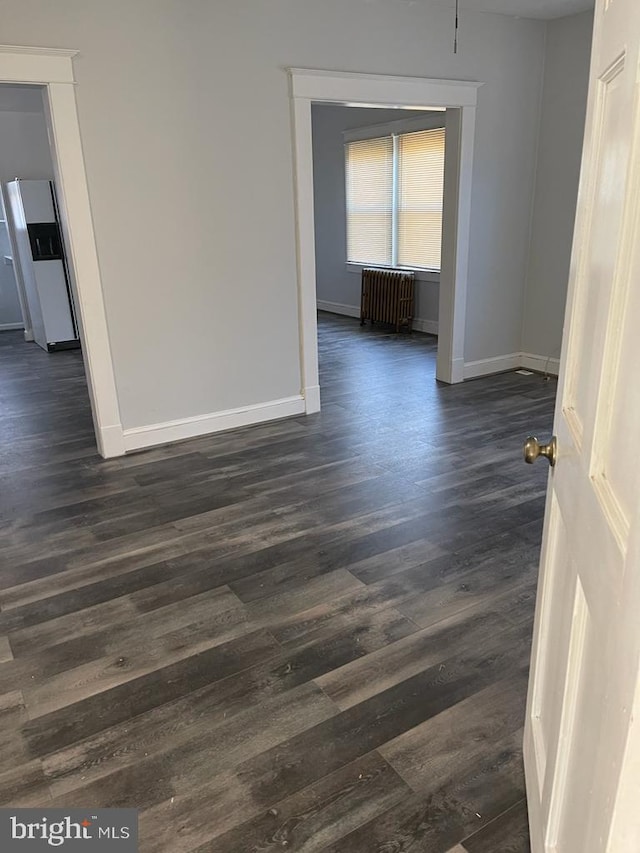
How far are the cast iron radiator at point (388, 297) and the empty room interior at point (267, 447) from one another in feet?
2.68

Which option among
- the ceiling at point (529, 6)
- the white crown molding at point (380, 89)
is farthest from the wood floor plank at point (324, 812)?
the ceiling at point (529, 6)

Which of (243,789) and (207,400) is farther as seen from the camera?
(207,400)

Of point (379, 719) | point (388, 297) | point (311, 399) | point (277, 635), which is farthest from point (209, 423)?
point (388, 297)

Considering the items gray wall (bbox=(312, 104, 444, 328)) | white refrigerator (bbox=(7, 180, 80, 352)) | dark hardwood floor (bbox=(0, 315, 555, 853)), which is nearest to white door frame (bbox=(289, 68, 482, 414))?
dark hardwood floor (bbox=(0, 315, 555, 853))

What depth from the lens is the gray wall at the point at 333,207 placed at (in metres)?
7.95

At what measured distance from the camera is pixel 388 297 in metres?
7.57

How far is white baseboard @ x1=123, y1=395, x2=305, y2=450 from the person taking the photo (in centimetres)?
407

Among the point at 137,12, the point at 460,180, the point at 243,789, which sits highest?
the point at 137,12

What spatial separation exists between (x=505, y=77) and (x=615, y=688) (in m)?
5.09

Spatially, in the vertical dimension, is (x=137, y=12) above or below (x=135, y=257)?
above

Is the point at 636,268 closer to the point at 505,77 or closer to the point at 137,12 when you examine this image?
the point at 137,12

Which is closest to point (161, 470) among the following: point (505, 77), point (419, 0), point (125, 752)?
point (125, 752)

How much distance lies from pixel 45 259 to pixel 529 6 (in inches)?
202

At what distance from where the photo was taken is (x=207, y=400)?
4.28 m
